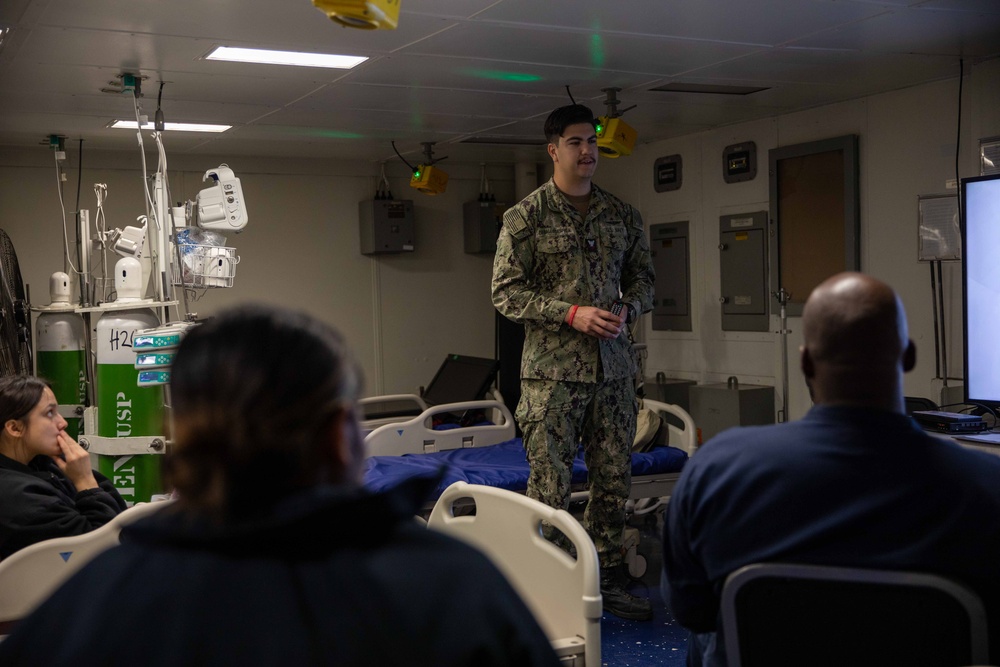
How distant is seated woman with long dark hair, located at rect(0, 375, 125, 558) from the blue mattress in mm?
1627

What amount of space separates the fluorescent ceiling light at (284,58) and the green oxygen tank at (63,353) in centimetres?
144

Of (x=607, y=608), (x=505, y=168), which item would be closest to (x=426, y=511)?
(x=607, y=608)

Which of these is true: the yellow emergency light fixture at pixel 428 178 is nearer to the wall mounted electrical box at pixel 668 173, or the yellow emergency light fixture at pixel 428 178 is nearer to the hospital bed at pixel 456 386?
the hospital bed at pixel 456 386

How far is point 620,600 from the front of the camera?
12.4 feet

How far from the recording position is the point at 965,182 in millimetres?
3582

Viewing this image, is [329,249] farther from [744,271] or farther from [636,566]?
[636,566]

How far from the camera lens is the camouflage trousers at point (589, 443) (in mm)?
3641

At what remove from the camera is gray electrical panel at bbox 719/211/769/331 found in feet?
20.3

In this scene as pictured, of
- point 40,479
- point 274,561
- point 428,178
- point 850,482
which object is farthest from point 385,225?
point 274,561

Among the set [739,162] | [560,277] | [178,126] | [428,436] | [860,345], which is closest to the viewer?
[860,345]

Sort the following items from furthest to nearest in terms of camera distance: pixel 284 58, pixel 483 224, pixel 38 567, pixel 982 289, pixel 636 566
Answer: pixel 483 224
pixel 636 566
pixel 284 58
pixel 982 289
pixel 38 567

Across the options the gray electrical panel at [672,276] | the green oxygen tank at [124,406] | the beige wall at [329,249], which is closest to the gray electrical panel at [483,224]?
the beige wall at [329,249]

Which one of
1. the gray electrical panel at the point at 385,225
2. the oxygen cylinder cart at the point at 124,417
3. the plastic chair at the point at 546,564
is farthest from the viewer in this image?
the gray electrical panel at the point at 385,225

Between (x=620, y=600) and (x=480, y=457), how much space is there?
1.55 metres
